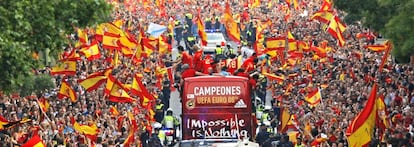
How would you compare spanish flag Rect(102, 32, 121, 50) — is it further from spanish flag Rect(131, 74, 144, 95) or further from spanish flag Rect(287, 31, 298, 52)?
spanish flag Rect(287, 31, 298, 52)

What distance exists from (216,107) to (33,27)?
281 inches

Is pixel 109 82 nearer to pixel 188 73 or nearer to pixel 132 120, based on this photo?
pixel 132 120

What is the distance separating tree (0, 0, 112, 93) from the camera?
2008 centimetres

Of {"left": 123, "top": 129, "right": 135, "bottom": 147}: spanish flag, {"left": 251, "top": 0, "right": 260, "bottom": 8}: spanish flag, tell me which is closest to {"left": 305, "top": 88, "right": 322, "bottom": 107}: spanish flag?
{"left": 123, "top": 129, "right": 135, "bottom": 147}: spanish flag

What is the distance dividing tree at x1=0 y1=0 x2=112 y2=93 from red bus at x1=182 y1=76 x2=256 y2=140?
4.84 m

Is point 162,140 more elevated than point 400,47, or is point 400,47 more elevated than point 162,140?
point 400,47

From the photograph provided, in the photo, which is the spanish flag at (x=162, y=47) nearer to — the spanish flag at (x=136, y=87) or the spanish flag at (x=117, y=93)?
the spanish flag at (x=136, y=87)

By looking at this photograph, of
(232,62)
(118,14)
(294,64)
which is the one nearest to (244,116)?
(232,62)

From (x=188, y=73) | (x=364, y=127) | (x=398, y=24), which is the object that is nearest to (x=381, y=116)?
(x=398, y=24)

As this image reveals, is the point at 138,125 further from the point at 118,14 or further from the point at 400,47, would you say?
the point at 118,14

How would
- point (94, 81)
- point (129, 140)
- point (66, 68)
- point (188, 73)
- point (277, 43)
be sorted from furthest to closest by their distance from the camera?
point (277, 43) → point (66, 68) → point (94, 81) → point (188, 73) → point (129, 140)

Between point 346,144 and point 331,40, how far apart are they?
22139 mm

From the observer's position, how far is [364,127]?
2362 cm

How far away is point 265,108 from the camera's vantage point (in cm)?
3653
